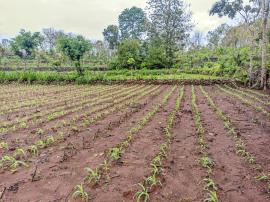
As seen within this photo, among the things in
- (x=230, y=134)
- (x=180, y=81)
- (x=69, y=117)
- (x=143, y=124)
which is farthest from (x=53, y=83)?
(x=230, y=134)

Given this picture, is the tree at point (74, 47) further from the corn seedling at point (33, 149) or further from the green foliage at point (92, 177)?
the green foliage at point (92, 177)

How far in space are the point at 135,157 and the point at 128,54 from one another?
2521 centimetres

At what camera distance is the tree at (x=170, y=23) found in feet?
108

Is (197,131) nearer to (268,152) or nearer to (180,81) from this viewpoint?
(268,152)

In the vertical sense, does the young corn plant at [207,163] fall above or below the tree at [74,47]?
below

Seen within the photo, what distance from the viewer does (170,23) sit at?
1300 inches

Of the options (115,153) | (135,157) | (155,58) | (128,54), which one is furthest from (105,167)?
(155,58)

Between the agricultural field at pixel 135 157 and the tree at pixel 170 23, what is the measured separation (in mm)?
26201


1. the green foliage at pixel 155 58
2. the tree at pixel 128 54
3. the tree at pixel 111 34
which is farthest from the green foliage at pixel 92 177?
the tree at pixel 111 34

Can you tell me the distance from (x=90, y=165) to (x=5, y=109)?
241 inches

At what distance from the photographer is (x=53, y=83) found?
19.9 m

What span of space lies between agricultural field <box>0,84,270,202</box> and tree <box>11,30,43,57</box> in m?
34.0

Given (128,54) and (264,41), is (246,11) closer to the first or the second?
(264,41)

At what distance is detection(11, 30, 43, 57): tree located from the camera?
3869 cm
